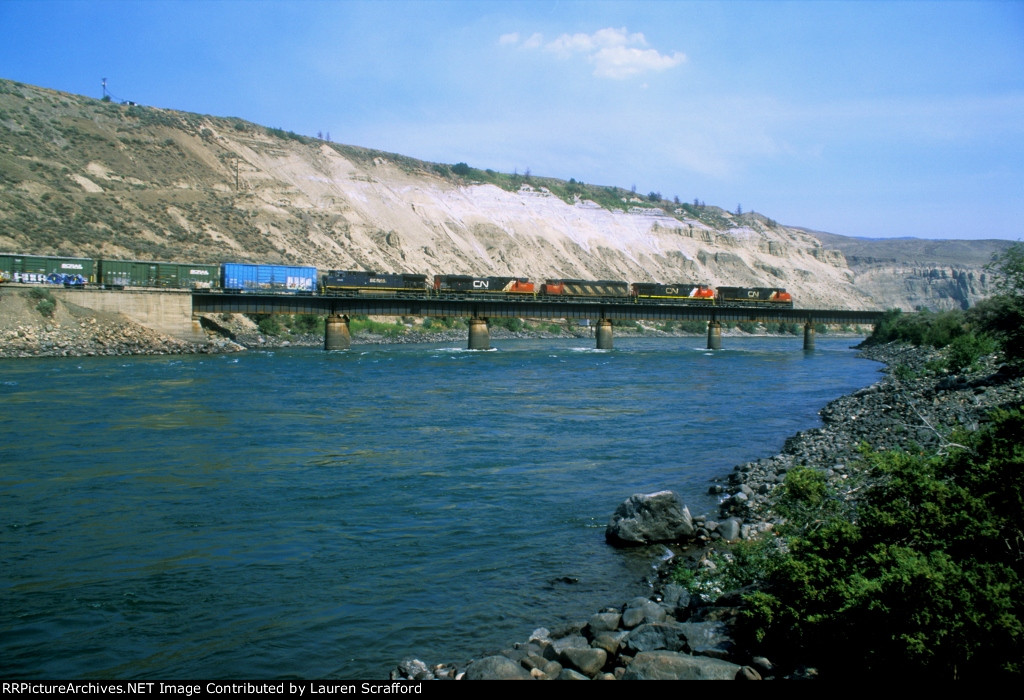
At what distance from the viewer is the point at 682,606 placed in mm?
8922

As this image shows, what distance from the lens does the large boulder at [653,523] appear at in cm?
1218

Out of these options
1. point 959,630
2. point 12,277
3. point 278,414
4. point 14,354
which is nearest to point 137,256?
point 12,277

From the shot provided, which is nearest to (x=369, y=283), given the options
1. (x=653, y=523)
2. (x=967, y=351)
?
(x=967, y=351)

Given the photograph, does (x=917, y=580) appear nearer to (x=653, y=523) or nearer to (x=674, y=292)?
(x=653, y=523)

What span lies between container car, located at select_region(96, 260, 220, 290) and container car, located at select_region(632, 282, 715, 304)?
41923 millimetres

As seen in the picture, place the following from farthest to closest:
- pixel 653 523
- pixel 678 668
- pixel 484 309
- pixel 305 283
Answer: pixel 484 309
pixel 305 283
pixel 653 523
pixel 678 668

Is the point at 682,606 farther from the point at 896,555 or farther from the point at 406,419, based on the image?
the point at 406,419

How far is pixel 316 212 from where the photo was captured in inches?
3730

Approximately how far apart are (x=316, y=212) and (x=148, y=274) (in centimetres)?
4197

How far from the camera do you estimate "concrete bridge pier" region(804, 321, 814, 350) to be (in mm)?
73912

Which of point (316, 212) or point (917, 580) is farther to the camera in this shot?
point (316, 212)

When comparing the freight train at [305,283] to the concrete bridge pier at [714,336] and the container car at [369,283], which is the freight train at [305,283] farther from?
the concrete bridge pier at [714,336]

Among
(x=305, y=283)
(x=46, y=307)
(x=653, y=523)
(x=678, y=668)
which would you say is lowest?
(x=653, y=523)

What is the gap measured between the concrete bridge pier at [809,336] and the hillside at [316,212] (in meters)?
44.9
